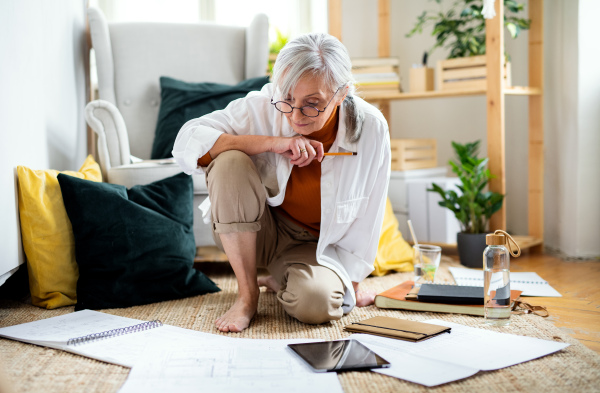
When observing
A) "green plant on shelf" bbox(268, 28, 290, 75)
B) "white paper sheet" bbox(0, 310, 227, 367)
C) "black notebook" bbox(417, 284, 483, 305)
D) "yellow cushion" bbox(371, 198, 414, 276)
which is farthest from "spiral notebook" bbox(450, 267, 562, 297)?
"green plant on shelf" bbox(268, 28, 290, 75)

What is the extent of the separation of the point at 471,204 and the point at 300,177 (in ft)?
3.45

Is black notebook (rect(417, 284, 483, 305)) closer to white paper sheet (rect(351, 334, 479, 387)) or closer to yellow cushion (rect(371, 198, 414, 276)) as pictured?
white paper sheet (rect(351, 334, 479, 387))

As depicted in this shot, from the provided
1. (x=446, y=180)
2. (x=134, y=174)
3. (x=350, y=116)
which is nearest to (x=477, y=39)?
(x=446, y=180)

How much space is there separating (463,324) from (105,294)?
0.99 m

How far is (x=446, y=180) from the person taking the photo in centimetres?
271

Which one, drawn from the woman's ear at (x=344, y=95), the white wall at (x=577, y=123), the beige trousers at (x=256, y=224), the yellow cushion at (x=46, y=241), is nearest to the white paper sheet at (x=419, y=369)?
the beige trousers at (x=256, y=224)

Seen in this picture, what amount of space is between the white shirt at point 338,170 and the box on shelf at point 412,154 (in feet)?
3.90

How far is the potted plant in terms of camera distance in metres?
2.42

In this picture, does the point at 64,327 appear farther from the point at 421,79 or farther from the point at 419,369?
the point at 421,79

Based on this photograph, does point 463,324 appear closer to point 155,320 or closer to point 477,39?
point 155,320

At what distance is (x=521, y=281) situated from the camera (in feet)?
6.73

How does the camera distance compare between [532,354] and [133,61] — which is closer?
[532,354]

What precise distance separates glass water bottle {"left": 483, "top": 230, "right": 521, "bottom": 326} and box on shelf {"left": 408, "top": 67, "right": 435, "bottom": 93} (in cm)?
153

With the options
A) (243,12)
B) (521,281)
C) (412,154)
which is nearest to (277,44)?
(243,12)
